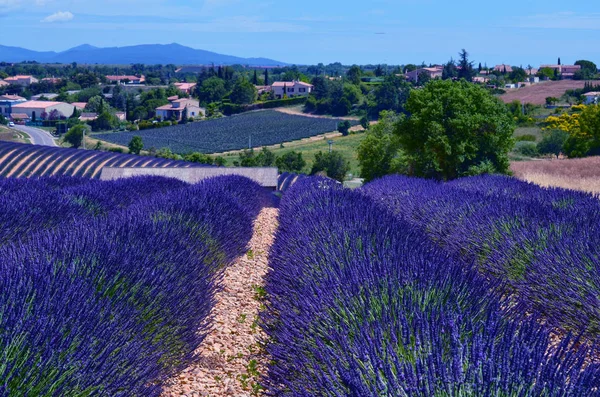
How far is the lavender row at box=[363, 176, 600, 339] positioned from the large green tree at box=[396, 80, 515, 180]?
8403mm

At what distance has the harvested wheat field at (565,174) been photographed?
14297 mm

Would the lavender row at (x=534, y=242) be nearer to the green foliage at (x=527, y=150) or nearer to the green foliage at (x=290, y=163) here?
the green foliage at (x=527, y=150)

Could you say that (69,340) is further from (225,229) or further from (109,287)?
(225,229)

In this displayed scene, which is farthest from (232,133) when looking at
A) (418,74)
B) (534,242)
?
(534,242)

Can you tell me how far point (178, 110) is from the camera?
77438 millimetres

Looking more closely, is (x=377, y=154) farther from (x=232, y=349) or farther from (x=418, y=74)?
(x=418, y=74)

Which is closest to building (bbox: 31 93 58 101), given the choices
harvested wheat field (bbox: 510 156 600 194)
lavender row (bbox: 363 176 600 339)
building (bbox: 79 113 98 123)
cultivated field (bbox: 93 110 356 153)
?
building (bbox: 79 113 98 123)

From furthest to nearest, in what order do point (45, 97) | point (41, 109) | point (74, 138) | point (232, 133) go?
1. point (45, 97)
2. point (41, 109)
3. point (232, 133)
4. point (74, 138)

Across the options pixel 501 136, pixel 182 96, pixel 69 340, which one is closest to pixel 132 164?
pixel 501 136

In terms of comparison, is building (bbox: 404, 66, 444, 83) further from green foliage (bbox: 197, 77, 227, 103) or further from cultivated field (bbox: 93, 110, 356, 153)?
green foliage (bbox: 197, 77, 227, 103)

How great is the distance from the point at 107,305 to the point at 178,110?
76025mm

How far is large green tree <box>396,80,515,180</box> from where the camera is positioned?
1791cm

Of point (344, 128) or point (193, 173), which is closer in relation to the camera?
point (193, 173)

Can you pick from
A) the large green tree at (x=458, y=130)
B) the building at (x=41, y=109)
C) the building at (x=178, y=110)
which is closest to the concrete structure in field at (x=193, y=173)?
the large green tree at (x=458, y=130)
